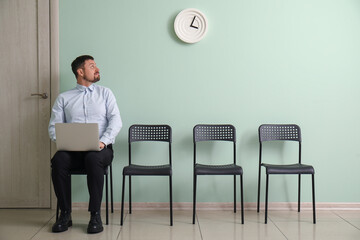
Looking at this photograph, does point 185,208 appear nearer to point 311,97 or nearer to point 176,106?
point 176,106

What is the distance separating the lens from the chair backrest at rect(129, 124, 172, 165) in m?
3.14

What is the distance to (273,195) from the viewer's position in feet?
10.9

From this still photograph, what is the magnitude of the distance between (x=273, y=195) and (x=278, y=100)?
0.89 metres

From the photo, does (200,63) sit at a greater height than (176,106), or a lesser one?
greater

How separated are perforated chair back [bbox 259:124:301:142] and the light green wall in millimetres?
117

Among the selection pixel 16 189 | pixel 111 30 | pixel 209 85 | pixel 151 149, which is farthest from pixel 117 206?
pixel 111 30

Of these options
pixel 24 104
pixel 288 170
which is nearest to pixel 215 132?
pixel 288 170

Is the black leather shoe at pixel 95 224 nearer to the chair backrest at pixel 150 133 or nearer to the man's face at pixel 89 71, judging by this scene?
the chair backrest at pixel 150 133

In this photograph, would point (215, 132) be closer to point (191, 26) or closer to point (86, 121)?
point (191, 26)

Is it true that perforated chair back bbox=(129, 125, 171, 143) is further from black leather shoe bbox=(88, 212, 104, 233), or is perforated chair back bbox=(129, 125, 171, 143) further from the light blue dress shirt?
black leather shoe bbox=(88, 212, 104, 233)

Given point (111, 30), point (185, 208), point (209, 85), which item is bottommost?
point (185, 208)

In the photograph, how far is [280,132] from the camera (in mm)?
3211

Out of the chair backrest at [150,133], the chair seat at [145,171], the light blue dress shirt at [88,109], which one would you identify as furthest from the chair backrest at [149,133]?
the chair seat at [145,171]

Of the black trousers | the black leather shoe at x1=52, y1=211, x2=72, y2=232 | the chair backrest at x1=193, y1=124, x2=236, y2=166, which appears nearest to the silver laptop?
the black trousers
